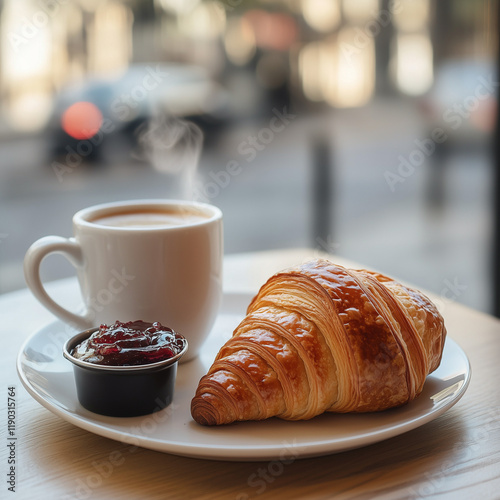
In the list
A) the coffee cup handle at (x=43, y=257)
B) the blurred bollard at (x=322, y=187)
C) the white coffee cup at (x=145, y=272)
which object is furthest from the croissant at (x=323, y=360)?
the blurred bollard at (x=322, y=187)

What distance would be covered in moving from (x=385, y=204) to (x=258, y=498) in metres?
4.34

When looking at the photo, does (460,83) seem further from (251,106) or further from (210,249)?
(251,106)

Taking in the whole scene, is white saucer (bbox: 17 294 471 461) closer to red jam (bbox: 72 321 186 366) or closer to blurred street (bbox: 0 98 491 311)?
red jam (bbox: 72 321 186 366)

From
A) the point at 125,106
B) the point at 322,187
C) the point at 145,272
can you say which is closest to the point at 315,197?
the point at 322,187

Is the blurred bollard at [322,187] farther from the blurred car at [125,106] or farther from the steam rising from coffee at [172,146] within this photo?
the blurred car at [125,106]

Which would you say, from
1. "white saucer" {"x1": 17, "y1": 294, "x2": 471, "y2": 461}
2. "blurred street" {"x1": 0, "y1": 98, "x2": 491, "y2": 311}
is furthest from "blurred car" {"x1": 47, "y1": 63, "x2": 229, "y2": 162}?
"white saucer" {"x1": 17, "y1": 294, "x2": 471, "y2": 461}

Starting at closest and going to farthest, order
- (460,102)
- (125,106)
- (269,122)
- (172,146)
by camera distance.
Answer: (460,102) → (172,146) → (125,106) → (269,122)

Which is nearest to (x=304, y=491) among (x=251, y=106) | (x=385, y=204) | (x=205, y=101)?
(x=385, y=204)

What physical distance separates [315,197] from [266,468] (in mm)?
2756

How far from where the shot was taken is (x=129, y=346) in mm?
840

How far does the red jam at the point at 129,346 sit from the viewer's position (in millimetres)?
828

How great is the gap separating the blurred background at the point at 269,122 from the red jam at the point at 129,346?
167 cm

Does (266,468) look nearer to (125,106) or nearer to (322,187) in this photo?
(322,187)

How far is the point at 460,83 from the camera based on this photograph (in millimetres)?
3402
